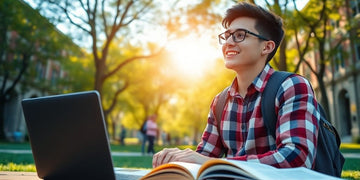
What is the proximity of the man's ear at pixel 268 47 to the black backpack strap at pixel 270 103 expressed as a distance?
27 centimetres

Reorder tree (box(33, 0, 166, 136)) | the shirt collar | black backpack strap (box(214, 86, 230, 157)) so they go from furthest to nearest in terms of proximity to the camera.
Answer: tree (box(33, 0, 166, 136))
black backpack strap (box(214, 86, 230, 157))
the shirt collar

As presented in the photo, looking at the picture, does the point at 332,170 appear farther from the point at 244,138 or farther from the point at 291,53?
the point at 291,53

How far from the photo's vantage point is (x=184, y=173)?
1.23 metres

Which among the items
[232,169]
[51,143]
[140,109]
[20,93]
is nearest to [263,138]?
[232,169]

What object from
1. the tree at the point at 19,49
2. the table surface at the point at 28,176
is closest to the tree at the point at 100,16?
the tree at the point at 19,49

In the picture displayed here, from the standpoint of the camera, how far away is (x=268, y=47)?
204 centimetres

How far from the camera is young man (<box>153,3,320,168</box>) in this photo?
1.48m

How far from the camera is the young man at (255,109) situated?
1.48 m

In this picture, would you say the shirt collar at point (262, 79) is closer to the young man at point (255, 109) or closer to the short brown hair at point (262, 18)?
the young man at point (255, 109)

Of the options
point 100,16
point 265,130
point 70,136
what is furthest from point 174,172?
point 100,16

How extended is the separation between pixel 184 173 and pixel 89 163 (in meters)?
0.53

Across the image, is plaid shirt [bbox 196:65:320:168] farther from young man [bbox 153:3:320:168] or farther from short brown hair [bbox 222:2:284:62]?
short brown hair [bbox 222:2:284:62]

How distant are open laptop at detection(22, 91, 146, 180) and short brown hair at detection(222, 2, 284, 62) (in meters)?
1.14

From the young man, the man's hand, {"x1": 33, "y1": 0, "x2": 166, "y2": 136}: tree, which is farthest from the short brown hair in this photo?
{"x1": 33, "y1": 0, "x2": 166, "y2": 136}: tree
